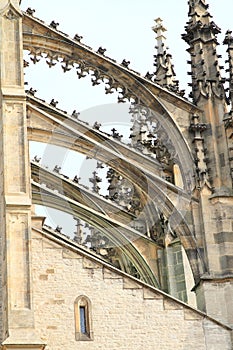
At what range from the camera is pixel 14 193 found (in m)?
19.6

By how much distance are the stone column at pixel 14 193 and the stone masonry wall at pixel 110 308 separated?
521 mm

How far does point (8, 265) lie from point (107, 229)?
5.41 meters

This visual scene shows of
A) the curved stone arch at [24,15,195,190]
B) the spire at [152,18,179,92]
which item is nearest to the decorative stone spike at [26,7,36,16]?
the curved stone arch at [24,15,195,190]

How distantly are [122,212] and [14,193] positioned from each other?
5.64 m

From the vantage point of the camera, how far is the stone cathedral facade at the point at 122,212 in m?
19.3

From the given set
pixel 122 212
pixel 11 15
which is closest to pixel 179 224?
pixel 122 212

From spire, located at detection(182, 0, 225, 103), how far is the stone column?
13.0 ft

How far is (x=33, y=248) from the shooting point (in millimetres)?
19562

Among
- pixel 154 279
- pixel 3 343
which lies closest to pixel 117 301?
pixel 3 343

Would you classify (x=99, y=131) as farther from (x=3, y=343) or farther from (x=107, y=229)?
(x=3, y=343)

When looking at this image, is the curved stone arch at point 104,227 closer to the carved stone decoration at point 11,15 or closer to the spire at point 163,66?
the carved stone decoration at point 11,15

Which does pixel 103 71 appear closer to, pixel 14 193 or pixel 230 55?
pixel 230 55

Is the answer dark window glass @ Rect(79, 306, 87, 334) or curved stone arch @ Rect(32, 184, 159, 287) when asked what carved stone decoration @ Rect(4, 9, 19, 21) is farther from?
dark window glass @ Rect(79, 306, 87, 334)

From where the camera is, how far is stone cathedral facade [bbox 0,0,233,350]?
19312 mm
